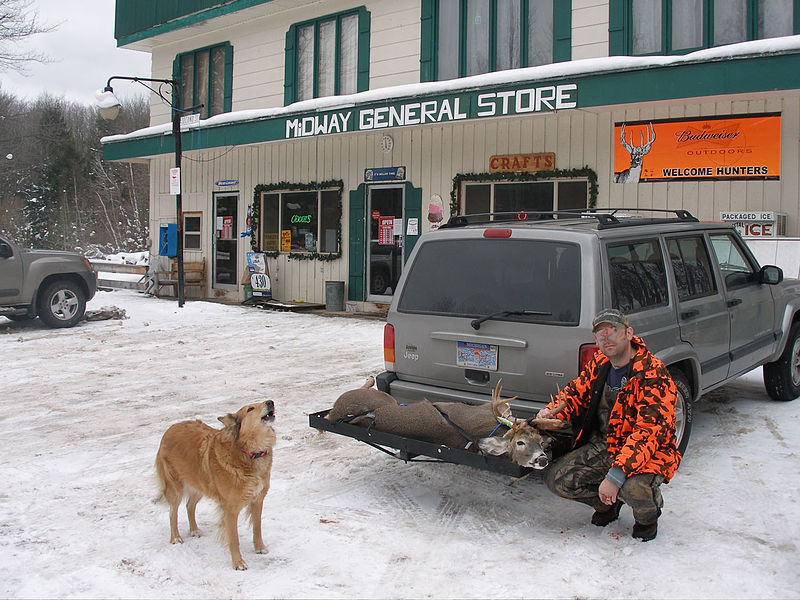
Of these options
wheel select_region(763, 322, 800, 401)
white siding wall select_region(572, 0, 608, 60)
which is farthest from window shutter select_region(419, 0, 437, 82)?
wheel select_region(763, 322, 800, 401)

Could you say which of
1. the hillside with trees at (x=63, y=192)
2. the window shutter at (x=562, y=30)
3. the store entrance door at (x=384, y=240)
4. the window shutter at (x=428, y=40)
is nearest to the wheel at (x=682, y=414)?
the window shutter at (x=562, y=30)

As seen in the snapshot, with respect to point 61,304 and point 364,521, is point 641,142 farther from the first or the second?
Answer: point 61,304

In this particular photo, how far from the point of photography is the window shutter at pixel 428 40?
46.6 feet

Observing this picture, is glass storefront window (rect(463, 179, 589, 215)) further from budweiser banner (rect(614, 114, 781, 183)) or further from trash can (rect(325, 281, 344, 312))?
trash can (rect(325, 281, 344, 312))

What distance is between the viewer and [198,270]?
1908 cm

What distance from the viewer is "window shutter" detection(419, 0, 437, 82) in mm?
14211

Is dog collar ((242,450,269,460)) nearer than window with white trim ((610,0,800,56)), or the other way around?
dog collar ((242,450,269,460))

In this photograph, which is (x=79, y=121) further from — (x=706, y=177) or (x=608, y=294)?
(x=608, y=294)

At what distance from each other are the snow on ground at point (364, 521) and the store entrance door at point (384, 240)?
730cm

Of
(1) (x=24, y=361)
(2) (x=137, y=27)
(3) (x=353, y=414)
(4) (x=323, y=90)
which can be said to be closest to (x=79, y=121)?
(2) (x=137, y=27)

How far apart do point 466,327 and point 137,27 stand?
17876 mm

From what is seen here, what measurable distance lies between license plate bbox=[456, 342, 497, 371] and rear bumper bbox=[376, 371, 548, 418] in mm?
177

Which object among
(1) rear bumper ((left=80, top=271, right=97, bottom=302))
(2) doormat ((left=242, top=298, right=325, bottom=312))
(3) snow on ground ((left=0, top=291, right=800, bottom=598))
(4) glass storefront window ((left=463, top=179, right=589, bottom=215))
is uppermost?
(4) glass storefront window ((left=463, top=179, right=589, bottom=215))

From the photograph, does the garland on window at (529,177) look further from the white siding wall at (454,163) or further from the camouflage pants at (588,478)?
the camouflage pants at (588,478)
